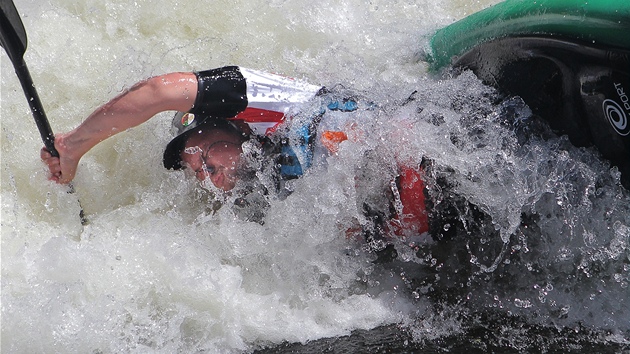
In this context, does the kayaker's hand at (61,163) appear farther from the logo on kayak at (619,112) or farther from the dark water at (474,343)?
the logo on kayak at (619,112)

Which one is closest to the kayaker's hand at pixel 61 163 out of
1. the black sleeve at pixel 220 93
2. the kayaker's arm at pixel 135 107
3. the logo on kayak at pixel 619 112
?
the kayaker's arm at pixel 135 107

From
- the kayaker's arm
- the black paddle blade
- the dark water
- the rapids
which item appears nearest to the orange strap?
the rapids

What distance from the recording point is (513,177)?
1.92 meters

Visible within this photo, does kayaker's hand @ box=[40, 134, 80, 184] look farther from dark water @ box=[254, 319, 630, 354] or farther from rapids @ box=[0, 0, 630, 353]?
dark water @ box=[254, 319, 630, 354]

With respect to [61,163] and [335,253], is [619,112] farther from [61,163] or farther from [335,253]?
[61,163]

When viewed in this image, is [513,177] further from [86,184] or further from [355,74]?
[86,184]

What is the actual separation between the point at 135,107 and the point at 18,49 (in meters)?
0.41

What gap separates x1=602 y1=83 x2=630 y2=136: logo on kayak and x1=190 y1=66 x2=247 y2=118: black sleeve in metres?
1.04

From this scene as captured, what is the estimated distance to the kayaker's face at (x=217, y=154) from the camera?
2109mm

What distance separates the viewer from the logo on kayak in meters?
1.76

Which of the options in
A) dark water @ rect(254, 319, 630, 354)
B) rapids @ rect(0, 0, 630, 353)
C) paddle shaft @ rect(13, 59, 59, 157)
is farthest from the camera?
paddle shaft @ rect(13, 59, 59, 157)

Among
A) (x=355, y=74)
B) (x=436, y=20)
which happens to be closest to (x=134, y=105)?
(x=355, y=74)

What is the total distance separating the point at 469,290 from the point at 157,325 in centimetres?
91

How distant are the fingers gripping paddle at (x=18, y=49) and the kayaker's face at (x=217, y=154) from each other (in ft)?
1.50
